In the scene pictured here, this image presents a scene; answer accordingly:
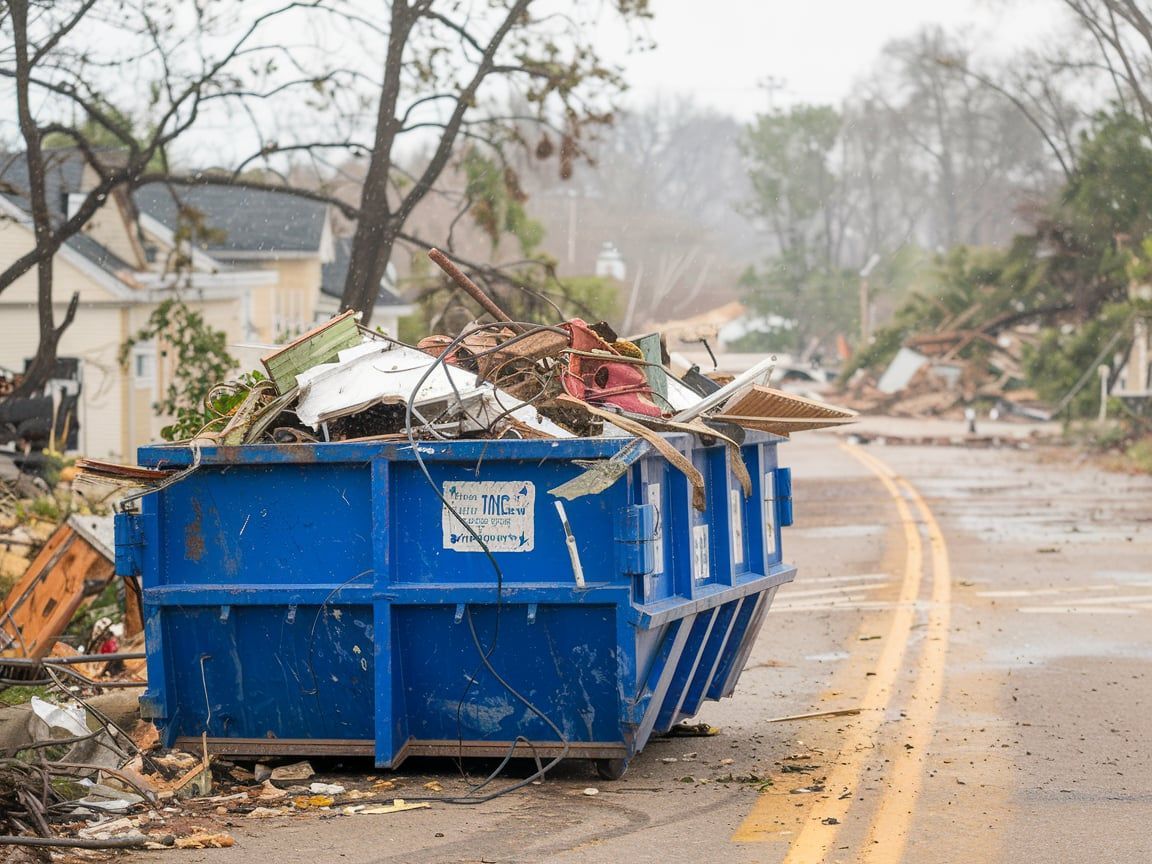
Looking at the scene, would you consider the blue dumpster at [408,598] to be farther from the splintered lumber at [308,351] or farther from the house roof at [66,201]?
the house roof at [66,201]

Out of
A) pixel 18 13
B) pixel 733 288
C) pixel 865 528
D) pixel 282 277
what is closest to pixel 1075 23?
pixel 282 277

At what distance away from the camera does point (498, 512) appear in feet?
21.5

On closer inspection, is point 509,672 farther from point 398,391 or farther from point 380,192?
point 380,192

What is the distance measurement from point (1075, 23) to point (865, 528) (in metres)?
21.1

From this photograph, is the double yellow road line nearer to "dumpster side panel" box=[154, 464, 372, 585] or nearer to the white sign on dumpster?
the white sign on dumpster

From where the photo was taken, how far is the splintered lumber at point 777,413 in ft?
24.3

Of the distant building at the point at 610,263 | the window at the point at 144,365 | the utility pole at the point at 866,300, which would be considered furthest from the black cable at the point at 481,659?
the distant building at the point at 610,263

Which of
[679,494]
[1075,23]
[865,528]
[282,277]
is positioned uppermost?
[1075,23]

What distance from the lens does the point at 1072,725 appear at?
27.5ft

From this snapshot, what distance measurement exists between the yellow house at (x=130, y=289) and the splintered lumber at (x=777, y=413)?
45.3 ft

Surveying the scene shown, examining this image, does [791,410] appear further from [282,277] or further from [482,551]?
[282,277]

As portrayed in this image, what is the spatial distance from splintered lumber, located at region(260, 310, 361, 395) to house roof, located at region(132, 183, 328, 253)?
96.4 ft

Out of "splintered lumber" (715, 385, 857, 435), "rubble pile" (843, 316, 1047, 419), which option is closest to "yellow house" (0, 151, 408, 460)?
"splintered lumber" (715, 385, 857, 435)

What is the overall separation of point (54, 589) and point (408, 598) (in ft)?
13.6
